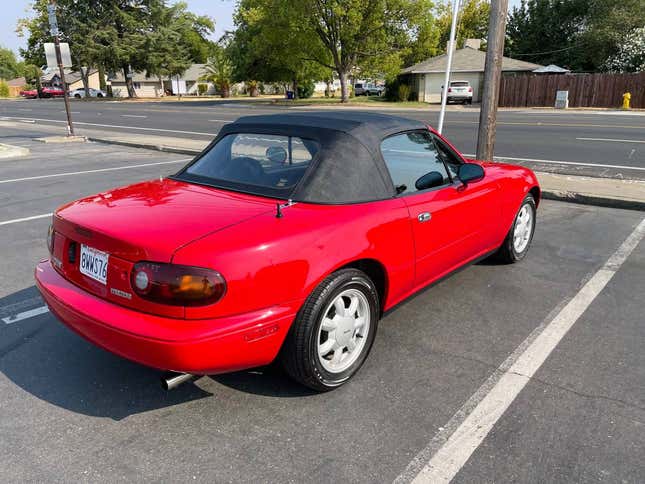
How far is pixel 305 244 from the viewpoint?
2.73 meters

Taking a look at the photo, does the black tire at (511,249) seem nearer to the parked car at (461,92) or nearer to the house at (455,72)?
the parked car at (461,92)

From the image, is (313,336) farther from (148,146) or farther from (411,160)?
(148,146)

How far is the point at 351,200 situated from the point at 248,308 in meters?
0.96

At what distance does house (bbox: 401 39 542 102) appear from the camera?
43344 mm

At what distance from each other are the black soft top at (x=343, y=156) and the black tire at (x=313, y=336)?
486 mm

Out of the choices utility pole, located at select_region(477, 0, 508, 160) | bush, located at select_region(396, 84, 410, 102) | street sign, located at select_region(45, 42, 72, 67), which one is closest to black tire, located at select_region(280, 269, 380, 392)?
utility pole, located at select_region(477, 0, 508, 160)

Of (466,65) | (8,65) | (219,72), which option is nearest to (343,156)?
(466,65)

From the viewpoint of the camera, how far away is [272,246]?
2.60m

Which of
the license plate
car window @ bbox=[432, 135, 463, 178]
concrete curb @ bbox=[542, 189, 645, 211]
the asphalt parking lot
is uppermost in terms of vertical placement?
car window @ bbox=[432, 135, 463, 178]

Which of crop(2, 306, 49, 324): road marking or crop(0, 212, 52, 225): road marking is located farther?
crop(0, 212, 52, 225): road marking

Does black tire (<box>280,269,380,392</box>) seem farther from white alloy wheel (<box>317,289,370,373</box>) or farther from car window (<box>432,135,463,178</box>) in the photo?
car window (<box>432,135,463,178</box>)

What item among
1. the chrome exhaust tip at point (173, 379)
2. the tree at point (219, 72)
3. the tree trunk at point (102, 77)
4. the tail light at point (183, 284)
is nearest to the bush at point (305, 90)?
the tree at point (219, 72)

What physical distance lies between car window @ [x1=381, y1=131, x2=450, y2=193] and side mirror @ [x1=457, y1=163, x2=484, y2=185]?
0.10 meters

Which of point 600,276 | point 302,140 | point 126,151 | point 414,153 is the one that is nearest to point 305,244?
point 302,140
